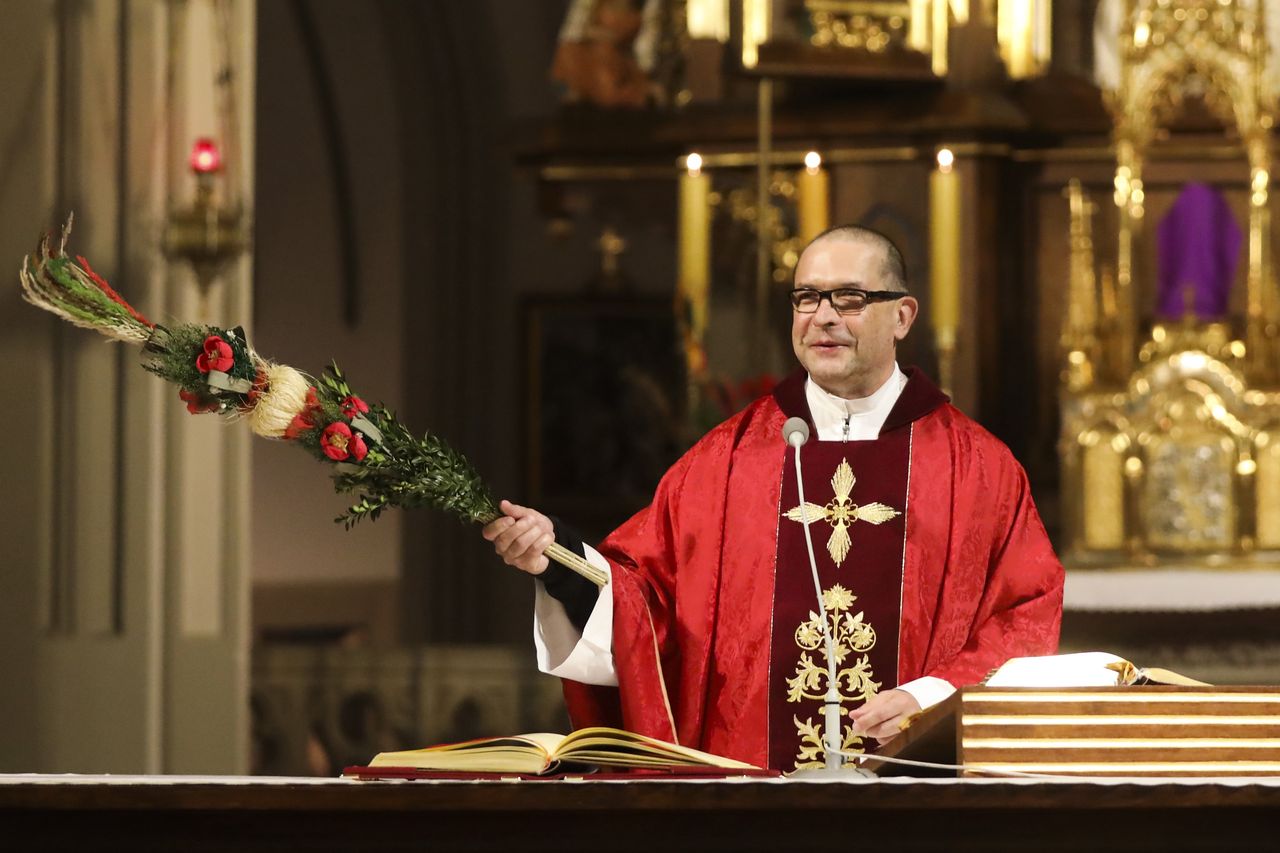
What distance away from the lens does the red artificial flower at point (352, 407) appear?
3082 millimetres

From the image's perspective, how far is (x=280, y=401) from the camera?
120 inches

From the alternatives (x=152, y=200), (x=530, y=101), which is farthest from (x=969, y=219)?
(x=530, y=101)

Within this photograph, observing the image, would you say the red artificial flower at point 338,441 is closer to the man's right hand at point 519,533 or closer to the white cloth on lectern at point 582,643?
the man's right hand at point 519,533

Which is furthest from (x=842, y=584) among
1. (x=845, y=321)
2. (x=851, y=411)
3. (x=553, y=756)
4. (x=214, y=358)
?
(x=214, y=358)

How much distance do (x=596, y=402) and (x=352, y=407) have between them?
23.4 feet

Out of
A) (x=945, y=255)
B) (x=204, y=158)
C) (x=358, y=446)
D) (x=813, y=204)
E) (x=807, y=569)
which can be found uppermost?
(x=204, y=158)

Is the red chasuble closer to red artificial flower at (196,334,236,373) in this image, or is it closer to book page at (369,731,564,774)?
book page at (369,731,564,774)

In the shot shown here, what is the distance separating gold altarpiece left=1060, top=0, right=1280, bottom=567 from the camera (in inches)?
276

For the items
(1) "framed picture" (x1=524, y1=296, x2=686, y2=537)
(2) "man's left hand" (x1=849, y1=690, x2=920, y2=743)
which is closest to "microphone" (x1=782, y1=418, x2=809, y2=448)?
(2) "man's left hand" (x1=849, y1=690, x2=920, y2=743)

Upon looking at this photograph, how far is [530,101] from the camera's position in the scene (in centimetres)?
1078

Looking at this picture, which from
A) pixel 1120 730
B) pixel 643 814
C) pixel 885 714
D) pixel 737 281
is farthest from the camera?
pixel 737 281

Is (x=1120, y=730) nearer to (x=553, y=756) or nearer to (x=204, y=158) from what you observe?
(x=553, y=756)

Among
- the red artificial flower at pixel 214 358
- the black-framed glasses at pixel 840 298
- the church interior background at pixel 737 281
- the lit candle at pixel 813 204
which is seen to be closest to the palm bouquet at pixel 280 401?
the red artificial flower at pixel 214 358

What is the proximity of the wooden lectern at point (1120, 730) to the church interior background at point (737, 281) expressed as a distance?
12.2 ft
